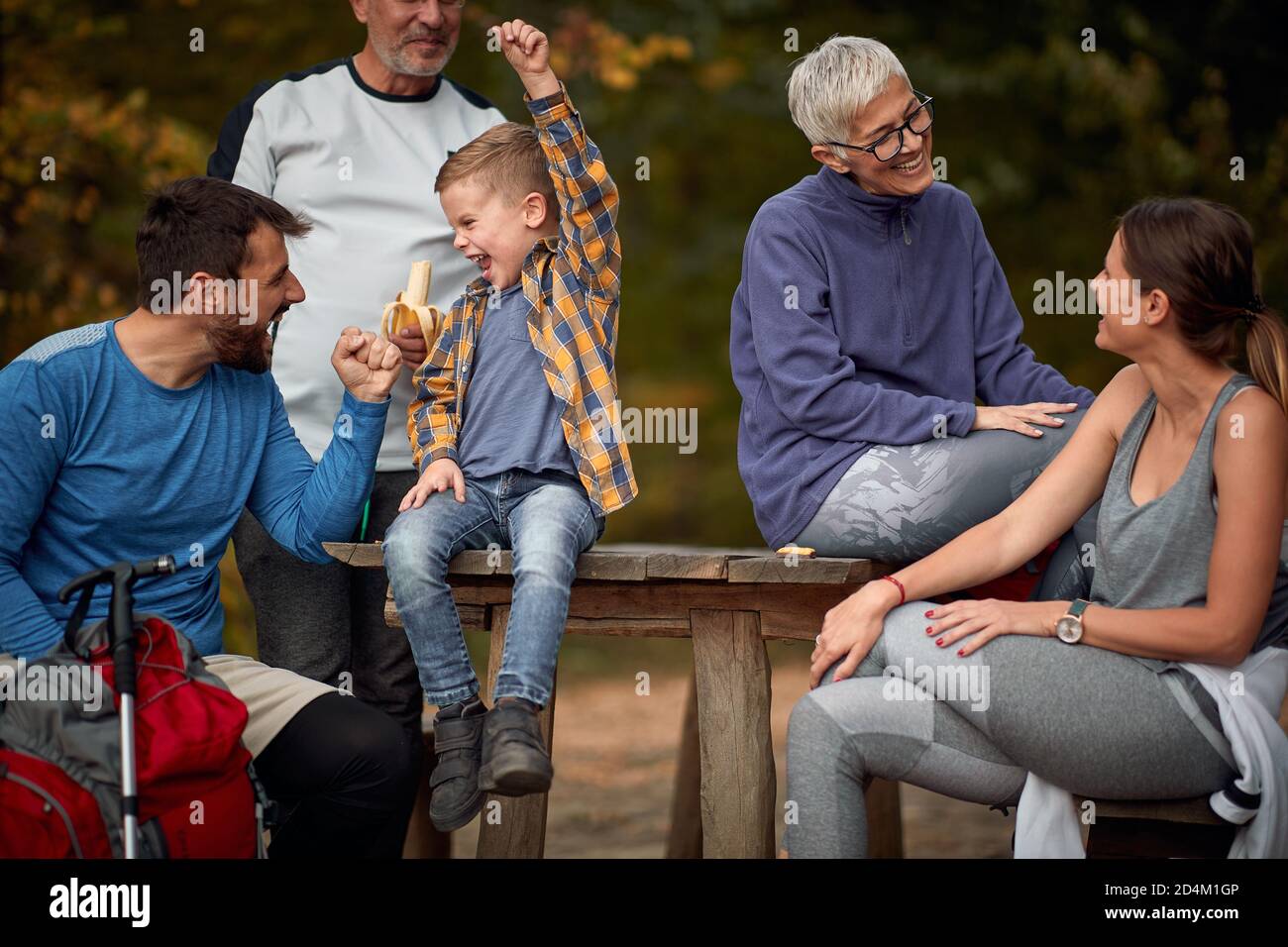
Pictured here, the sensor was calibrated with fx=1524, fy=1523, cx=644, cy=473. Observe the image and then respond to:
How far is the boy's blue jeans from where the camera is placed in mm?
3074

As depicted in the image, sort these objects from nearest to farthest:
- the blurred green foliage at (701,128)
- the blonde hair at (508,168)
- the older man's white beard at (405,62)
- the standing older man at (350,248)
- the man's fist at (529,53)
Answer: the man's fist at (529,53) < the blonde hair at (508,168) < the standing older man at (350,248) < the older man's white beard at (405,62) < the blurred green foliage at (701,128)

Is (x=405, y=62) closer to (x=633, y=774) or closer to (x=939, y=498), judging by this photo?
(x=939, y=498)

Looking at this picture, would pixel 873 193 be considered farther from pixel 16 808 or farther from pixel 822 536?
pixel 16 808

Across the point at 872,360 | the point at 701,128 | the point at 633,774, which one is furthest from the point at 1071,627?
the point at 701,128

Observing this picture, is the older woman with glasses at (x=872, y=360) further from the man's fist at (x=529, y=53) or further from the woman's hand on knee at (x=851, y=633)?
the man's fist at (x=529, y=53)

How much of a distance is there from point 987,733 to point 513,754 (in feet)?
2.91

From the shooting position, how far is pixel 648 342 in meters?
10.5

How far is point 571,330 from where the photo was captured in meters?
3.47

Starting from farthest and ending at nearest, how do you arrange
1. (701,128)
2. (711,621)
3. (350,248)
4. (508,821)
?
(701,128) < (350,248) < (508,821) < (711,621)

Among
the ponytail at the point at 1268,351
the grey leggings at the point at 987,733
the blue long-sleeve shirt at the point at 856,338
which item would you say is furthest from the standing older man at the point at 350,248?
the ponytail at the point at 1268,351

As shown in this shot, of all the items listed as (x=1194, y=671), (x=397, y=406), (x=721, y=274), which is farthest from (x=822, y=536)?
(x=721, y=274)

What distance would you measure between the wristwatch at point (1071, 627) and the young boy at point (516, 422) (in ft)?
3.22

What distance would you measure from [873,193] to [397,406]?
1384mm

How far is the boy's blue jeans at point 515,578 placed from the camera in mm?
3074
